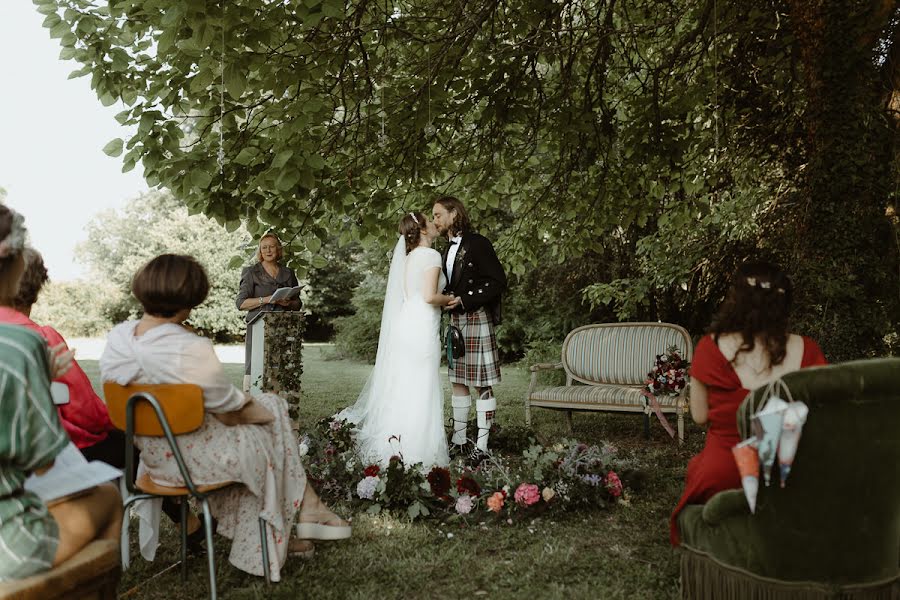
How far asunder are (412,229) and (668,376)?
2899 mm

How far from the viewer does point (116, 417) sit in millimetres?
3139

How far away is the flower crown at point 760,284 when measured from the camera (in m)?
3.03

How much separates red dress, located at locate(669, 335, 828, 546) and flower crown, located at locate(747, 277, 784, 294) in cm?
28

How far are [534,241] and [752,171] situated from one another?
2.64 metres

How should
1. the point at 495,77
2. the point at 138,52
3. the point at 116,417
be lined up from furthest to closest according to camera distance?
the point at 495,77, the point at 138,52, the point at 116,417

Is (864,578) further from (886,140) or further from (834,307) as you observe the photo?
(886,140)

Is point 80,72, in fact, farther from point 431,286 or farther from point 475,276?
point 475,276

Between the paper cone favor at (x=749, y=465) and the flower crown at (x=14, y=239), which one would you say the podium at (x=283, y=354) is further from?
the paper cone favor at (x=749, y=465)

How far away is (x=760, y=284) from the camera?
3045 millimetres

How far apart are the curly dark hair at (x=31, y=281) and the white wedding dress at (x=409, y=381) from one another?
263 centimetres

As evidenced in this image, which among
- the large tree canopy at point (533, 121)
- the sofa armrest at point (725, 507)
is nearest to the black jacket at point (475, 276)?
the large tree canopy at point (533, 121)

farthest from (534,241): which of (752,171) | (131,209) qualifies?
(131,209)

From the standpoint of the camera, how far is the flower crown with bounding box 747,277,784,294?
3031 millimetres

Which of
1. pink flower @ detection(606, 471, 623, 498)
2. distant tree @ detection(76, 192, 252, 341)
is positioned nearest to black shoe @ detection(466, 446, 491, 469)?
pink flower @ detection(606, 471, 623, 498)
